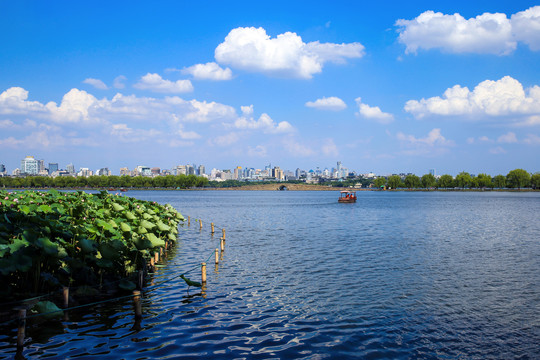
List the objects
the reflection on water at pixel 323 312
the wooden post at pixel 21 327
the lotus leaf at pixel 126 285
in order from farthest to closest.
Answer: the lotus leaf at pixel 126 285 → the reflection on water at pixel 323 312 → the wooden post at pixel 21 327

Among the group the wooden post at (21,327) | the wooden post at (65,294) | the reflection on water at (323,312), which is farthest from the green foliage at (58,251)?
the wooden post at (21,327)

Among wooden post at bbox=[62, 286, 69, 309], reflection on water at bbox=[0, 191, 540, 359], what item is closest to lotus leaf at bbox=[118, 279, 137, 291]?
reflection on water at bbox=[0, 191, 540, 359]

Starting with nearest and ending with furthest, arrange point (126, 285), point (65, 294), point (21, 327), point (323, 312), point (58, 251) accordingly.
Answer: point (21, 327) < point (65, 294) < point (58, 251) < point (323, 312) < point (126, 285)

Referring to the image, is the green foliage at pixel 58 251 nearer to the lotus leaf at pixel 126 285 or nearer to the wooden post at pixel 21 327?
the lotus leaf at pixel 126 285

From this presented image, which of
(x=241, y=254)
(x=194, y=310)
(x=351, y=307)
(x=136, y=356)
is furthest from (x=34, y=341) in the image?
(x=241, y=254)

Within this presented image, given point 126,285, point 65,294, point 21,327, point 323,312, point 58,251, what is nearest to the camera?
point 21,327

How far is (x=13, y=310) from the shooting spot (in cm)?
1352

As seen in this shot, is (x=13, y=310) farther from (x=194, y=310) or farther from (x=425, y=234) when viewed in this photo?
(x=425, y=234)

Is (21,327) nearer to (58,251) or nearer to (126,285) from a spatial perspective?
(58,251)

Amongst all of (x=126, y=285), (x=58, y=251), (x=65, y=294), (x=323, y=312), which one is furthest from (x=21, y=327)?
(x=323, y=312)

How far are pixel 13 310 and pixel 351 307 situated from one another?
12.1 meters

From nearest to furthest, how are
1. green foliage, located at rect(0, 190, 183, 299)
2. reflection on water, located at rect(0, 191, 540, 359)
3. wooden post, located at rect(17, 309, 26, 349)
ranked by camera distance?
wooden post, located at rect(17, 309, 26, 349), reflection on water, located at rect(0, 191, 540, 359), green foliage, located at rect(0, 190, 183, 299)

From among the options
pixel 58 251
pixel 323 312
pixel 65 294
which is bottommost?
pixel 323 312

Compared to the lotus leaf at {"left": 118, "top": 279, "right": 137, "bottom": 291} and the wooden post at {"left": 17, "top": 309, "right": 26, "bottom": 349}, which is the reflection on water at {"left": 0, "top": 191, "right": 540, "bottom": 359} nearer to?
the wooden post at {"left": 17, "top": 309, "right": 26, "bottom": 349}
